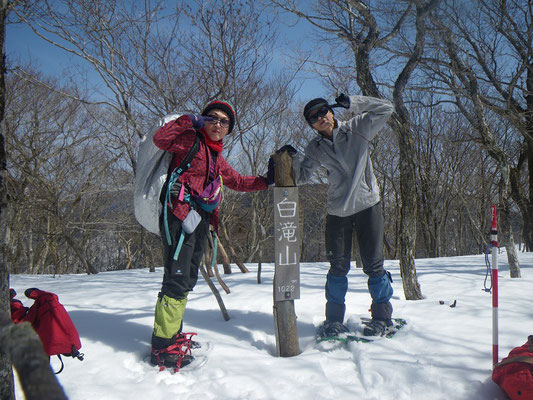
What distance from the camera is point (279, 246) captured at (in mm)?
2600

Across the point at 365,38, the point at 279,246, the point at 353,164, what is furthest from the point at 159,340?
the point at 365,38

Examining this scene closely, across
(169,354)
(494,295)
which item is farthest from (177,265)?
(494,295)

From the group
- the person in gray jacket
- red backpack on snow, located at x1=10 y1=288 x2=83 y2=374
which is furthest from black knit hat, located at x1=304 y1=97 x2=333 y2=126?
red backpack on snow, located at x1=10 y1=288 x2=83 y2=374

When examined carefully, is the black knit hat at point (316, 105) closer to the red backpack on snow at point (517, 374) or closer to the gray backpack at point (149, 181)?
the gray backpack at point (149, 181)

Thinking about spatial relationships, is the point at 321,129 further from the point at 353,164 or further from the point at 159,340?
the point at 159,340

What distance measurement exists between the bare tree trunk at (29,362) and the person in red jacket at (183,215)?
66.2 inches

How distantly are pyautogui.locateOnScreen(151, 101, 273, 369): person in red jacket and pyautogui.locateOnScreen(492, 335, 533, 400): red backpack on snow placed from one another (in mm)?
1906

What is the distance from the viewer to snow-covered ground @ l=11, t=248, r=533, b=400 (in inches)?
78.5

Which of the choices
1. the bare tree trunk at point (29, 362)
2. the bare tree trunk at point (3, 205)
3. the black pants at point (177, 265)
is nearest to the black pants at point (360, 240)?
the black pants at point (177, 265)

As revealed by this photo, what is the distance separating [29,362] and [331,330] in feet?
8.08

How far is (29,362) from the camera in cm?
62

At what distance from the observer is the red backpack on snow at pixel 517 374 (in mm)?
1663

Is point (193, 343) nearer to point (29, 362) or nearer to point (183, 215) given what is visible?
point (183, 215)

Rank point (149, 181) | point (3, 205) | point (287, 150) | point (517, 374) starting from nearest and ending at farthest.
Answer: point (3, 205) < point (517, 374) < point (149, 181) < point (287, 150)
